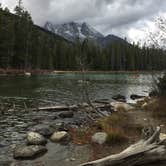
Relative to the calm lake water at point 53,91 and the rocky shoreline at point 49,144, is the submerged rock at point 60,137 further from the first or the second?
the calm lake water at point 53,91

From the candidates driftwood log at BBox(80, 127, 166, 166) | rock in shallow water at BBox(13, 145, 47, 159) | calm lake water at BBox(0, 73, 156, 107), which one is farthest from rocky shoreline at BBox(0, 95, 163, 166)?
calm lake water at BBox(0, 73, 156, 107)

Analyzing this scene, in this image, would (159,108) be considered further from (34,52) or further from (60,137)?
(34,52)

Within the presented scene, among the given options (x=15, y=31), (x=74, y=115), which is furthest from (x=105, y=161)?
(x=15, y=31)

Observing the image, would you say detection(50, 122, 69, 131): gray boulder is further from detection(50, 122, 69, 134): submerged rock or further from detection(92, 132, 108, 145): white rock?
detection(92, 132, 108, 145): white rock

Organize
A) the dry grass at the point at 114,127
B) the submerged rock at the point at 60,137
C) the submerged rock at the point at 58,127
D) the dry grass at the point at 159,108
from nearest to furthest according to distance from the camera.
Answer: the dry grass at the point at 114,127 → the submerged rock at the point at 60,137 → the submerged rock at the point at 58,127 → the dry grass at the point at 159,108

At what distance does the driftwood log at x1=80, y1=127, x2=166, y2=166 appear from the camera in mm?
7961

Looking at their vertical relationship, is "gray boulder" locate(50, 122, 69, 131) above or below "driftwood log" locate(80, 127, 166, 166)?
below

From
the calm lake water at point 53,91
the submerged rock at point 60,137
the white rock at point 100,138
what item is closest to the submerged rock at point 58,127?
the submerged rock at point 60,137

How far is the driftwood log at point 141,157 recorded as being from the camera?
796cm

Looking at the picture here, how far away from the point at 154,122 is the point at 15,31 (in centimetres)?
7591

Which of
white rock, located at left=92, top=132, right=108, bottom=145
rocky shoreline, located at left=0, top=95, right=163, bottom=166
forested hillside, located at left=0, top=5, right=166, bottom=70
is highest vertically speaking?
forested hillside, located at left=0, top=5, right=166, bottom=70

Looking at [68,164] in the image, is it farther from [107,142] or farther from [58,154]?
[107,142]

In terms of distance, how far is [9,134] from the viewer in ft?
46.1

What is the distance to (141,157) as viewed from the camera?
8117mm
